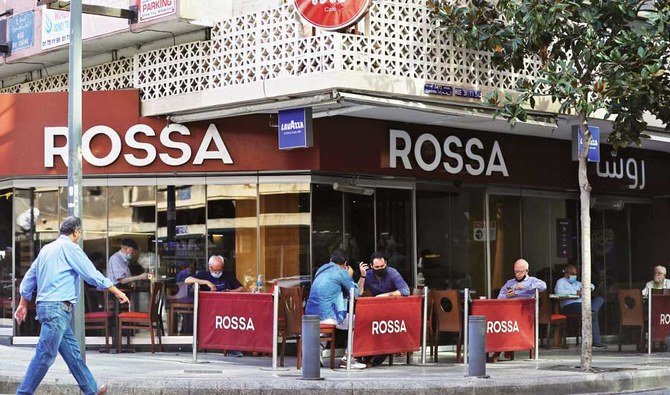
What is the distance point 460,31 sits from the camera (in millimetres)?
15414

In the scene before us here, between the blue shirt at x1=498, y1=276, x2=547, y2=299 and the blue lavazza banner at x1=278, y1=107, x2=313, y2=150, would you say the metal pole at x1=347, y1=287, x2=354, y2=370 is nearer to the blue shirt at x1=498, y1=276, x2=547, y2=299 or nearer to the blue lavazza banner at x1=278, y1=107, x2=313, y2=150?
the blue lavazza banner at x1=278, y1=107, x2=313, y2=150

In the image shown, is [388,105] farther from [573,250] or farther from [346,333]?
[573,250]

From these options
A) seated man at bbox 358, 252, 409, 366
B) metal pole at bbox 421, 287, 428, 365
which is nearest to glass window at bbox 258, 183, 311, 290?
seated man at bbox 358, 252, 409, 366

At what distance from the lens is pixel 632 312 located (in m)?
18.6

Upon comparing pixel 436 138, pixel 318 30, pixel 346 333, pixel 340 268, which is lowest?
pixel 346 333

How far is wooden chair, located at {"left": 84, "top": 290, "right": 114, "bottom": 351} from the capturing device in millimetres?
16953

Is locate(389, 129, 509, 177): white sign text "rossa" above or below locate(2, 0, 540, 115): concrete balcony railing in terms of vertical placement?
below

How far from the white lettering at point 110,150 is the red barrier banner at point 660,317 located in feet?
30.5

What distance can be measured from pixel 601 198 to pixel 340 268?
362 inches

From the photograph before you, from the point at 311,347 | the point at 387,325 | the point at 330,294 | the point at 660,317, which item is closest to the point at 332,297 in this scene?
the point at 330,294

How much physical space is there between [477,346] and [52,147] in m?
8.09

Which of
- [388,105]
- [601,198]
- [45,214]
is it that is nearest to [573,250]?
[601,198]

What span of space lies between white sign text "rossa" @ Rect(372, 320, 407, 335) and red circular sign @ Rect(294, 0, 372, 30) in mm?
4148

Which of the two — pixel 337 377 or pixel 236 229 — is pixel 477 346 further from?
pixel 236 229
